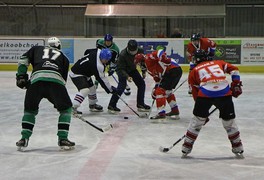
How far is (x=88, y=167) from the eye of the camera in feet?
12.1

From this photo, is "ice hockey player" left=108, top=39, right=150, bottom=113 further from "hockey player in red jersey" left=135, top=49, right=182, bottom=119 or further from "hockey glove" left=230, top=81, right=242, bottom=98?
"hockey glove" left=230, top=81, right=242, bottom=98

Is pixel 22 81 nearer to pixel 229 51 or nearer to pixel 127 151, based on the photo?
pixel 127 151

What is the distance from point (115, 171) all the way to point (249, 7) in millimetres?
13975

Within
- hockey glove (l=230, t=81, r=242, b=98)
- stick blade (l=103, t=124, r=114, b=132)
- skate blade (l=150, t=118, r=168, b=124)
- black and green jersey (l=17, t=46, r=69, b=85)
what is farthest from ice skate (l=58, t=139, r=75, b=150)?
skate blade (l=150, t=118, r=168, b=124)

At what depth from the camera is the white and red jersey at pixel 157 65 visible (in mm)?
5814

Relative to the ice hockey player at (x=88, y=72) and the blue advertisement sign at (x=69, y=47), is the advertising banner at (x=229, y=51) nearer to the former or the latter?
the blue advertisement sign at (x=69, y=47)

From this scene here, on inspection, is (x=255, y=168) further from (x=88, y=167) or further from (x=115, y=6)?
(x=115, y=6)

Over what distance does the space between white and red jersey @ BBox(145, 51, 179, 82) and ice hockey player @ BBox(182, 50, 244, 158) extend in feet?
5.97

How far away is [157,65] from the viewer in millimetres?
5922

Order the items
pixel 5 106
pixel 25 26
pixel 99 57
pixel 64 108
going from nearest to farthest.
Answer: pixel 64 108 < pixel 99 57 < pixel 5 106 < pixel 25 26

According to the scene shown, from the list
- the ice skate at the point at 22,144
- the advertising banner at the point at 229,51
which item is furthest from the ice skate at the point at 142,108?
the advertising banner at the point at 229,51

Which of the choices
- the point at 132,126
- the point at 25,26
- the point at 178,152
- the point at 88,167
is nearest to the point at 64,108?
the point at 88,167

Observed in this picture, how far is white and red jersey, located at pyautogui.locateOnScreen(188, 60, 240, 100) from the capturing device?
3871 millimetres

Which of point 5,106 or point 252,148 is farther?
point 5,106
